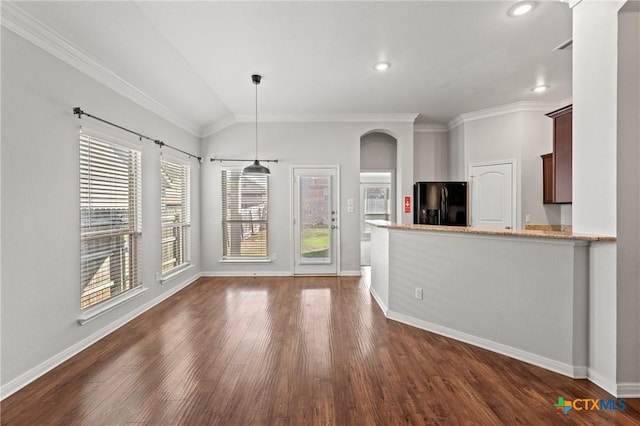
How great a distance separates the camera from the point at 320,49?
10.4 ft

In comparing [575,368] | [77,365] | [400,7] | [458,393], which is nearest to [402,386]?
[458,393]

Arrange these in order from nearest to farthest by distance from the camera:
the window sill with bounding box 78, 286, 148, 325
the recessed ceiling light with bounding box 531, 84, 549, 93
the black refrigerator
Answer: the window sill with bounding box 78, 286, 148, 325, the recessed ceiling light with bounding box 531, 84, 549, 93, the black refrigerator

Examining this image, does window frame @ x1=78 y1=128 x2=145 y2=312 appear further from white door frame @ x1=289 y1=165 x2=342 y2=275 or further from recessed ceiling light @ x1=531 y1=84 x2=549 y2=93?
recessed ceiling light @ x1=531 y1=84 x2=549 y2=93

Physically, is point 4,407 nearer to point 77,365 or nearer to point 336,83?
point 77,365

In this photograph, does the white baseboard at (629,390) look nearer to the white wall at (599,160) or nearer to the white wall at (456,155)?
the white wall at (599,160)

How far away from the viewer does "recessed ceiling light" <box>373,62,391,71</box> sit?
350 cm

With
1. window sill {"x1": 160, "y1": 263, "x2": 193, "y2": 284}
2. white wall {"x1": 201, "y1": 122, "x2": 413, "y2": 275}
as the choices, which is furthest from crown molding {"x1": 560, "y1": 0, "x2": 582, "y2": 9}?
window sill {"x1": 160, "y1": 263, "x2": 193, "y2": 284}

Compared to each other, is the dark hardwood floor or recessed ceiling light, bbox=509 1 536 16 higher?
recessed ceiling light, bbox=509 1 536 16

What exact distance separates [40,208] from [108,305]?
128cm

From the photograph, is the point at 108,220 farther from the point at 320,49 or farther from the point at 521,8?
the point at 521,8

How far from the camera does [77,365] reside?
8.19 feet

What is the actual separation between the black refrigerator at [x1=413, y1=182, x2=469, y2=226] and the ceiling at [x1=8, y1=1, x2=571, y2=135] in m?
1.44

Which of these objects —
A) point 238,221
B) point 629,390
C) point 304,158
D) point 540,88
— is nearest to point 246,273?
point 238,221

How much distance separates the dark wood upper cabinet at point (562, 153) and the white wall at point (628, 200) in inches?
55.3
